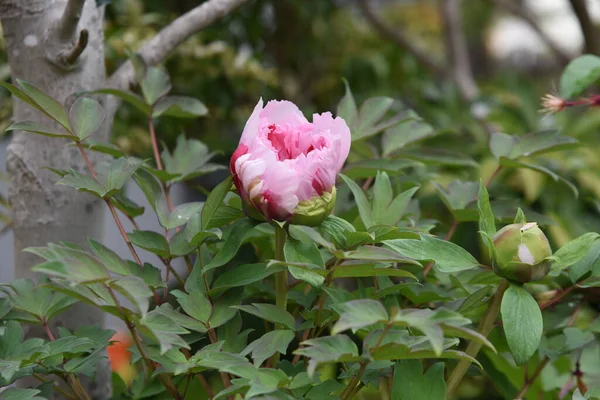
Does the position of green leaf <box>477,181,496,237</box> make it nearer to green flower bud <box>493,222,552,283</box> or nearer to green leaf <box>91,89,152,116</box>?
green flower bud <box>493,222,552,283</box>

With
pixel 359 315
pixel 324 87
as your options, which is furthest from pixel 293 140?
pixel 324 87

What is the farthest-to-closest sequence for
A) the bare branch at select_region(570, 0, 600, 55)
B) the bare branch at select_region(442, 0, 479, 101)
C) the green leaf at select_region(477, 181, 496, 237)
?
the bare branch at select_region(442, 0, 479, 101)
the bare branch at select_region(570, 0, 600, 55)
the green leaf at select_region(477, 181, 496, 237)

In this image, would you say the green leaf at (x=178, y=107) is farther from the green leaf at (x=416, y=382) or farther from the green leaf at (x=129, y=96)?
the green leaf at (x=416, y=382)

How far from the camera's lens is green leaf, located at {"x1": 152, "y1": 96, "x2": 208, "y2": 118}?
2.13ft

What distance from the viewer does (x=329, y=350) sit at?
1.34 ft

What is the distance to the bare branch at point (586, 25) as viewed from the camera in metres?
1.19

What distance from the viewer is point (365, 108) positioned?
26.3 inches

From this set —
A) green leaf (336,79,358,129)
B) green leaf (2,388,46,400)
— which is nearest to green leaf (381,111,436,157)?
green leaf (336,79,358,129)

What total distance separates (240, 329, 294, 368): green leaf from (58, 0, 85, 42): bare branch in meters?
0.32

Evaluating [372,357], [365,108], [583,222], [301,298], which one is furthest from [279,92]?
[372,357]

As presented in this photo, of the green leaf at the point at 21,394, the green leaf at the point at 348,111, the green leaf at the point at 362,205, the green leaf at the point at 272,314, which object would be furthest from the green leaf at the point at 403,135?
the green leaf at the point at 21,394

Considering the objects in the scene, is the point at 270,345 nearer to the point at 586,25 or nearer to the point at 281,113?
the point at 281,113

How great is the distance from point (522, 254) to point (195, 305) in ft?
0.74

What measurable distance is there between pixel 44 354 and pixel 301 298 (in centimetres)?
20
